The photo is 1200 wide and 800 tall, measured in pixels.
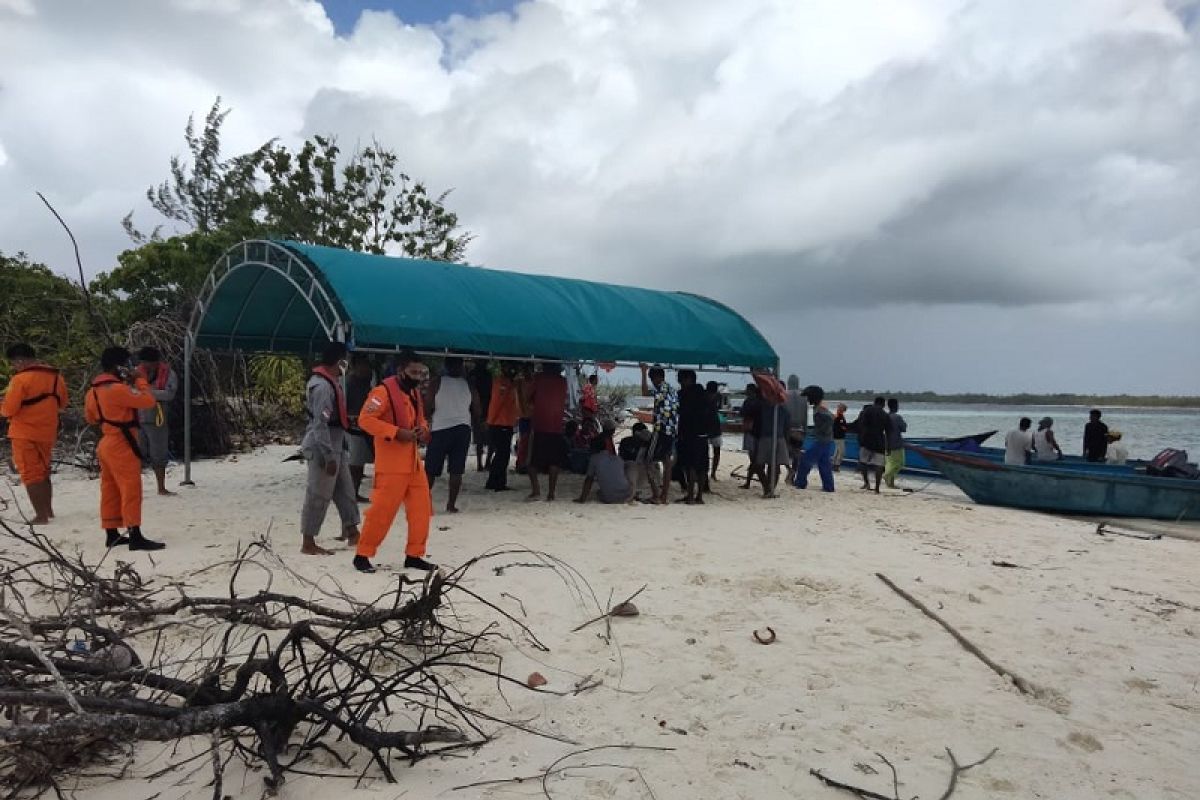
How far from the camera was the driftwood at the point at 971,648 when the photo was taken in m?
3.86

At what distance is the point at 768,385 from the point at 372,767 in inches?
326

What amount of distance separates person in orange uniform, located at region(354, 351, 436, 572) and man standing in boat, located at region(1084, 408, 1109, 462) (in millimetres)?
14453

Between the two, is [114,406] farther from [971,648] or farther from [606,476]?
[971,648]

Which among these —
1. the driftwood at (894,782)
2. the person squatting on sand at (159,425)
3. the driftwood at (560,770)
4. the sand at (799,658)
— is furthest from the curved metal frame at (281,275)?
the driftwood at (894,782)

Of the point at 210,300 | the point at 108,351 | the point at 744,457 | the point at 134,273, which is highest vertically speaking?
the point at 134,273

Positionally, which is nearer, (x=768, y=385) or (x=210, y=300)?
(x=210, y=300)

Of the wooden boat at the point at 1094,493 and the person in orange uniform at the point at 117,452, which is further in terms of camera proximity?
the wooden boat at the point at 1094,493

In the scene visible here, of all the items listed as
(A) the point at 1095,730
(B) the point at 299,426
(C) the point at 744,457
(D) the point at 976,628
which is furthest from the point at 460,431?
(C) the point at 744,457

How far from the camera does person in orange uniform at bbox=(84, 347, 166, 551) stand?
6.00 meters

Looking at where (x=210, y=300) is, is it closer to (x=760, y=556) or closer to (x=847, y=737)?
(x=760, y=556)

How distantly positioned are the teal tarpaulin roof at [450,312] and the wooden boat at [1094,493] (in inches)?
179

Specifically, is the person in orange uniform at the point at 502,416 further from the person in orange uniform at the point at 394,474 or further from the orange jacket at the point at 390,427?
the orange jacket at the point at 390,427

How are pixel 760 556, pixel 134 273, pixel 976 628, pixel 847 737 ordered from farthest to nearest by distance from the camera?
1. pixel 134 273
2. pixel 760 556
3. pixel 976 628
4. pixel 847 737

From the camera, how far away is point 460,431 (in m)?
7.86
